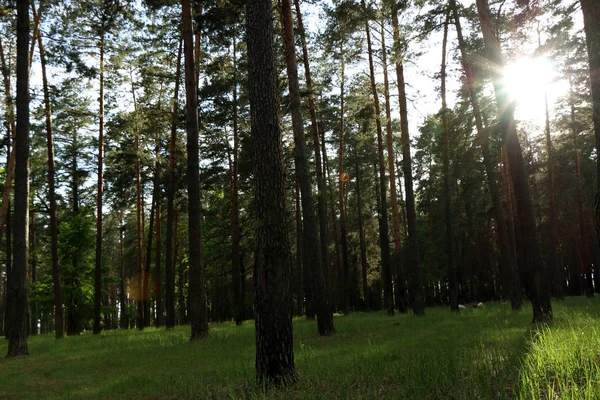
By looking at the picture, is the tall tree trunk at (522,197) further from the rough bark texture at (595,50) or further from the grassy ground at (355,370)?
the rough bark texture at (595,50)

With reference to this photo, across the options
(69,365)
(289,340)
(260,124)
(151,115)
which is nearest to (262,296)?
(289,340)

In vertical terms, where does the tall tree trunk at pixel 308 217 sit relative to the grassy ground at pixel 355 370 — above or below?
above

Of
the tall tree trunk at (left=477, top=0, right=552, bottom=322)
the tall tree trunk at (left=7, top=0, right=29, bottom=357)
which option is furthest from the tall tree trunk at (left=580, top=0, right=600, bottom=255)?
the tall tree trunk at (left=7, top=0, right=29, bottom=357)

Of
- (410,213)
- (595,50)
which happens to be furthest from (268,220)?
(410,213)

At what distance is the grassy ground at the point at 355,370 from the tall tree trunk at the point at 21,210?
101 cm

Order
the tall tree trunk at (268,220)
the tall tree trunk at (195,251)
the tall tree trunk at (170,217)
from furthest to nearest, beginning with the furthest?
the tall tree trunk at (170,217) < the tall tree trunk at (195,251) < the tall tree trunk at (268,220)

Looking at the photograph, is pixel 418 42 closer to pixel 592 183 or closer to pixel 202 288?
pixel 202 288

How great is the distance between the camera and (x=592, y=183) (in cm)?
2864

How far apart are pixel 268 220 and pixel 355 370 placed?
2.37 m

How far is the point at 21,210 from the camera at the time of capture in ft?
40.2

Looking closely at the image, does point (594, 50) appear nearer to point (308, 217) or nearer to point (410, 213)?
point (308, 217)

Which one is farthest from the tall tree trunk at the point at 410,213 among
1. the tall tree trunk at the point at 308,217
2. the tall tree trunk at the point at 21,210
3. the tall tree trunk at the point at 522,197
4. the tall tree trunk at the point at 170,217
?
the tall tree trunk at the point at 21,210

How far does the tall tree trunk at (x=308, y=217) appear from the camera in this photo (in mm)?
11656

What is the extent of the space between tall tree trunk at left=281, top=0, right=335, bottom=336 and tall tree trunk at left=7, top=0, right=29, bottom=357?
7.98 meters
